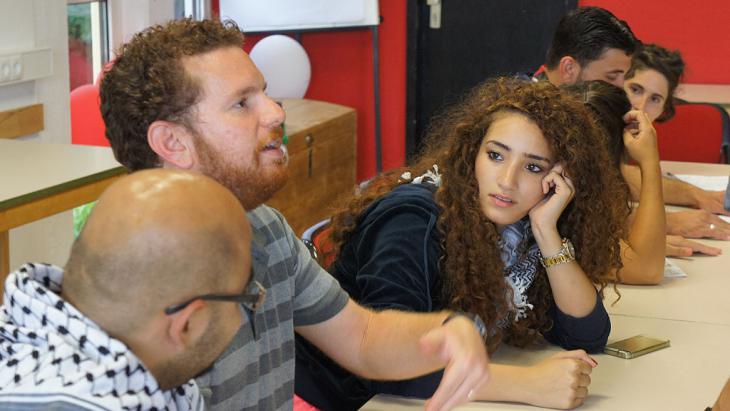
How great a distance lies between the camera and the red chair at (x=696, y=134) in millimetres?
4105

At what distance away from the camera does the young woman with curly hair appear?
191 cm

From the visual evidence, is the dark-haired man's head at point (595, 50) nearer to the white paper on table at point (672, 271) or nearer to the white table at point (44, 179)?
the white paper on table at point (672, 271)

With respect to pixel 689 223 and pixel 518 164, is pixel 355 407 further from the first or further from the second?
pixel 689 223

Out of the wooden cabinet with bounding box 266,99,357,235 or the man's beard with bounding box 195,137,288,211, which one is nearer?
the man's beard with bounding box 195,137,288,211

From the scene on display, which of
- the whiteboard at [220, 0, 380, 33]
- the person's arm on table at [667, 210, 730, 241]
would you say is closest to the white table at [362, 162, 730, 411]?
the person's arm on table at [667, 210, 730, 241]

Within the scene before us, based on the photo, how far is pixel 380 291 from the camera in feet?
6.01

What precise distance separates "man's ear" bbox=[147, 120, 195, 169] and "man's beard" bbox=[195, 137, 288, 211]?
14 millimetres

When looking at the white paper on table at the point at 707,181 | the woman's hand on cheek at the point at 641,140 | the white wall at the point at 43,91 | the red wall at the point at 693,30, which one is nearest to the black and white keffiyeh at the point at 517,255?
the woman's hand on cheek at the point at 641,140

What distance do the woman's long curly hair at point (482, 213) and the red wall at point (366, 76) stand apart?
403 centimetres

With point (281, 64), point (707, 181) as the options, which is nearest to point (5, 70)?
point (281, 64)

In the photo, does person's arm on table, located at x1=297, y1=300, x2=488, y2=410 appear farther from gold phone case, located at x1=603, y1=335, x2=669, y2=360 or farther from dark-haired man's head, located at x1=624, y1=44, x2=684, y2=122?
dark-haired man's head, located at x1=624, y1=44, x2=684, y2=122

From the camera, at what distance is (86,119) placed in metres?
4.07

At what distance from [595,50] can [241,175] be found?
2.30 meters


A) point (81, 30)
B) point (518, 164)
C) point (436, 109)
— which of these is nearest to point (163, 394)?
point (518, 164)
